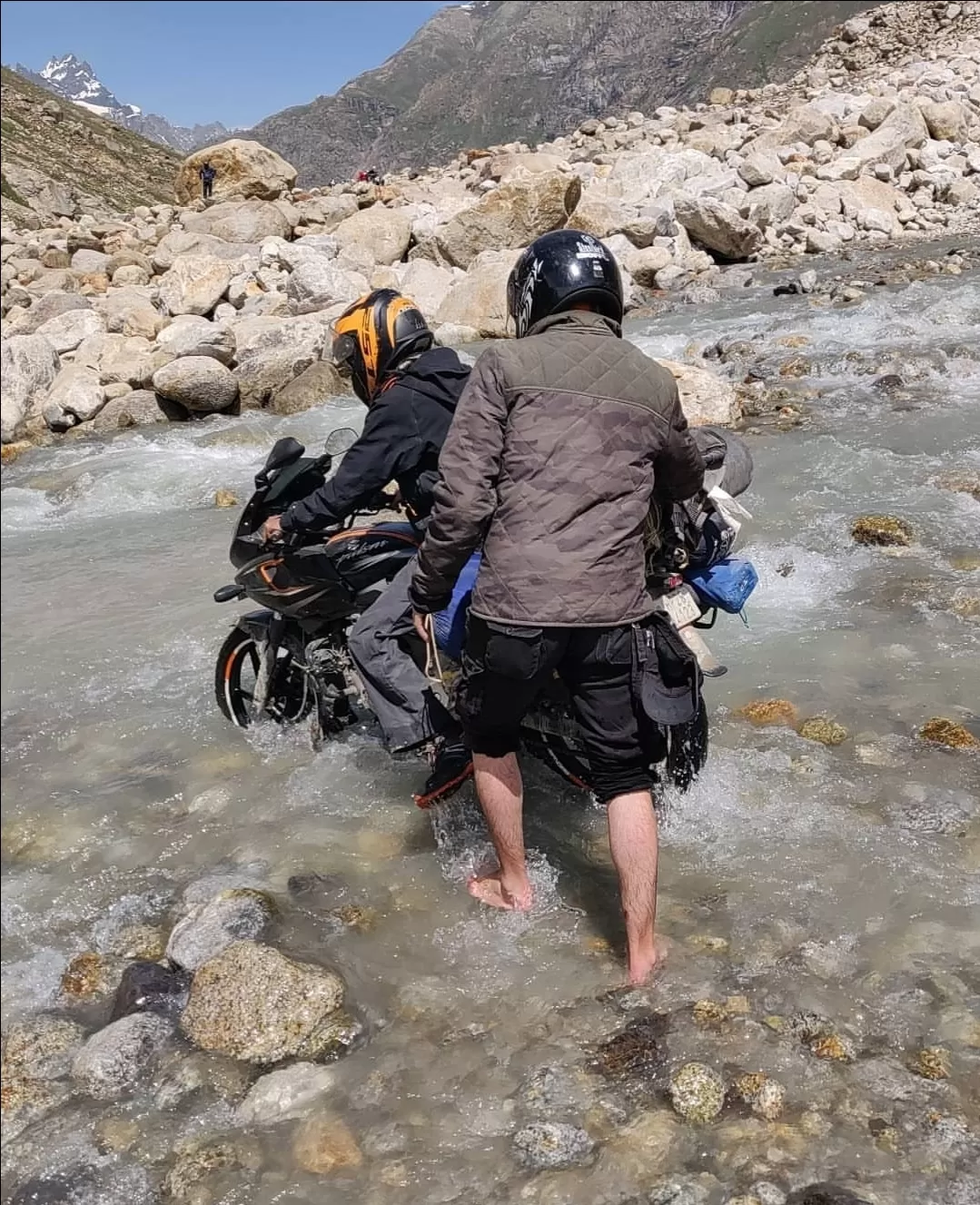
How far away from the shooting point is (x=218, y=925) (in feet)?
12.4

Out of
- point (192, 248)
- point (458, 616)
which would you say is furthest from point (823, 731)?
point (192, 248)

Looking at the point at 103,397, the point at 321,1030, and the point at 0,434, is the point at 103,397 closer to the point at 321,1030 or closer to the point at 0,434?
the point at 321,1030

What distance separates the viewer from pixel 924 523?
25.6ft

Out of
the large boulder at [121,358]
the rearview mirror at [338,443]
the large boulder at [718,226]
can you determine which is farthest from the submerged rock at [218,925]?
the large boulder at [718,226]

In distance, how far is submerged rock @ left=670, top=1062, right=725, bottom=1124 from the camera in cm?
292

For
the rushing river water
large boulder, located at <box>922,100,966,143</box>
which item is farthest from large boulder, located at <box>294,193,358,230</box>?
the rushing river water

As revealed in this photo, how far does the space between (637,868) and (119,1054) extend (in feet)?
5.83

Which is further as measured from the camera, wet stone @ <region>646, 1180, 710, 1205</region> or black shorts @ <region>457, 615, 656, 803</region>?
black shorts @ <region>457, 615, 656, 803</region>

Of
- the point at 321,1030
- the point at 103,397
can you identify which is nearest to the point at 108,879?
the point at 321,1030

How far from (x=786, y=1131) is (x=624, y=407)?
220cm

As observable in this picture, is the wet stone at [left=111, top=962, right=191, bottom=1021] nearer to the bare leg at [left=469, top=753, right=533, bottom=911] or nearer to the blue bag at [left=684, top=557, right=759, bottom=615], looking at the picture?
the bare leg at [left=469, top=753, right=533, bottom=911]

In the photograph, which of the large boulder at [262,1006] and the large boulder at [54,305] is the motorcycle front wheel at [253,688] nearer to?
the large boulder at [262,1006]

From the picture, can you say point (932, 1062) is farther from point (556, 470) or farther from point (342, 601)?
point (342, 601)

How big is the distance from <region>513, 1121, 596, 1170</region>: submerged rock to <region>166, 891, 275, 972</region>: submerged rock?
4.39 ft
